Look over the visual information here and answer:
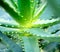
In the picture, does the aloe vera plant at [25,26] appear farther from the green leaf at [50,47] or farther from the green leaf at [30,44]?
the green leaf at [50,47]

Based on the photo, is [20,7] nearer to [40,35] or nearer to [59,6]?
[40,35]

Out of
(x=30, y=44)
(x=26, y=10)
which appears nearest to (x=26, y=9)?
(x=26, y=10)

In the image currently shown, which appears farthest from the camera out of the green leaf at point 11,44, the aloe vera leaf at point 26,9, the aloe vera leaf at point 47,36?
the green leaf at point 11,44

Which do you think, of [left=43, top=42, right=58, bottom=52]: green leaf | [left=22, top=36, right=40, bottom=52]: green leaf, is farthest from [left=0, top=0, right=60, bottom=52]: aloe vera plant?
[left=43, top=42, right=58, bottom=52]: green leaf

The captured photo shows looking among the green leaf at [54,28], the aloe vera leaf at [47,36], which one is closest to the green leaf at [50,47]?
the green leaf at [54,28]

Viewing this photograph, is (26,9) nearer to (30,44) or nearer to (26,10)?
(26,10)

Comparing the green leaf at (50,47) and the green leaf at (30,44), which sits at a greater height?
the green leaf at (30,44)

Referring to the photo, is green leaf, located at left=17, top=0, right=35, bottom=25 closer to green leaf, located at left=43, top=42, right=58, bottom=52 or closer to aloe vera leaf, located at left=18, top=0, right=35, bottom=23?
aloe vera leaf, located at left=18, top=0, right=35, bottom=23

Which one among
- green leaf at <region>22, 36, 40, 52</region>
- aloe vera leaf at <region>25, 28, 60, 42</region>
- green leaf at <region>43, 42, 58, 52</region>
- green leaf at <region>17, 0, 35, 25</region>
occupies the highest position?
green leaf at <region>17, 0, 35, 25</region>

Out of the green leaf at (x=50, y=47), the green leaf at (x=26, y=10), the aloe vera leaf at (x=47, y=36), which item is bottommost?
the green leaf at (x=50, y=47)

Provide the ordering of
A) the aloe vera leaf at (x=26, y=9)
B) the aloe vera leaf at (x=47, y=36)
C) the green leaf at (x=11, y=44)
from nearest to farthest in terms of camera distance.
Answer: the aloe vera leaf at (x=47, y=36), the aloe vera leaf at (x=26, y=9), the green leaf at (x=11, y=44)

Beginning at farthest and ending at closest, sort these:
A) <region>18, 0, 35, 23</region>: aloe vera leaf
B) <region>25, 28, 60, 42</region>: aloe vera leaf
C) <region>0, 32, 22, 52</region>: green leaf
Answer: <region>0, 32, 22, 52</region>: green leaf → <region>18, 0, 35, 23</region>: aloe vera leaf → <region>25, 28, 60, 42</region>: aloe vera leaf

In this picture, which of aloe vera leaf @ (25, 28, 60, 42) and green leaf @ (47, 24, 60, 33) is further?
green leaf @ (47, 24, 60, 33)

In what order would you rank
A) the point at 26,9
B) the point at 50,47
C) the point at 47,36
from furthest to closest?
1. the point at 50,47
2. the point at 26,9
3. the point at 47,36
